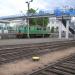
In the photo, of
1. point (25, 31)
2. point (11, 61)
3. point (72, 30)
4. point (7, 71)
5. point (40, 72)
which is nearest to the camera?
point (40, 72)

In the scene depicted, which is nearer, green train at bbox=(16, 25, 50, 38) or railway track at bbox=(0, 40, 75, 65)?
railway track at bbox=(0, 40, 75, 65)

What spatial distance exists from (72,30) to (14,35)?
73.5 feet

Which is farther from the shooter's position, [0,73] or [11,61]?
[11,61]

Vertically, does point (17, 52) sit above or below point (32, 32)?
below

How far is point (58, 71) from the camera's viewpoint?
1026 centimetres

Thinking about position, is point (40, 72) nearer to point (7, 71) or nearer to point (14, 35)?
point (7, 71)

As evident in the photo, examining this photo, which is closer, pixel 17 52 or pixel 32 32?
pixel 17 52

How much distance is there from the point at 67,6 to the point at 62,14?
2.91 metres

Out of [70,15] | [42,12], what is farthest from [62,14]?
[42,12]

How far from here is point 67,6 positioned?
53.3 metres

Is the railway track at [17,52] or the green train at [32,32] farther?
the green train at [32,32]

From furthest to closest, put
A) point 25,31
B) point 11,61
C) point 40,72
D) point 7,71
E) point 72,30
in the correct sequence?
point 72,30
point 25,31
point 11,61
point 7,71
point 40,72

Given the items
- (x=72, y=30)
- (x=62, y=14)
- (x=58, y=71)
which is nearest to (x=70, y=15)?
(x=62, y=14)

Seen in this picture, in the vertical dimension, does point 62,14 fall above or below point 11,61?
above
